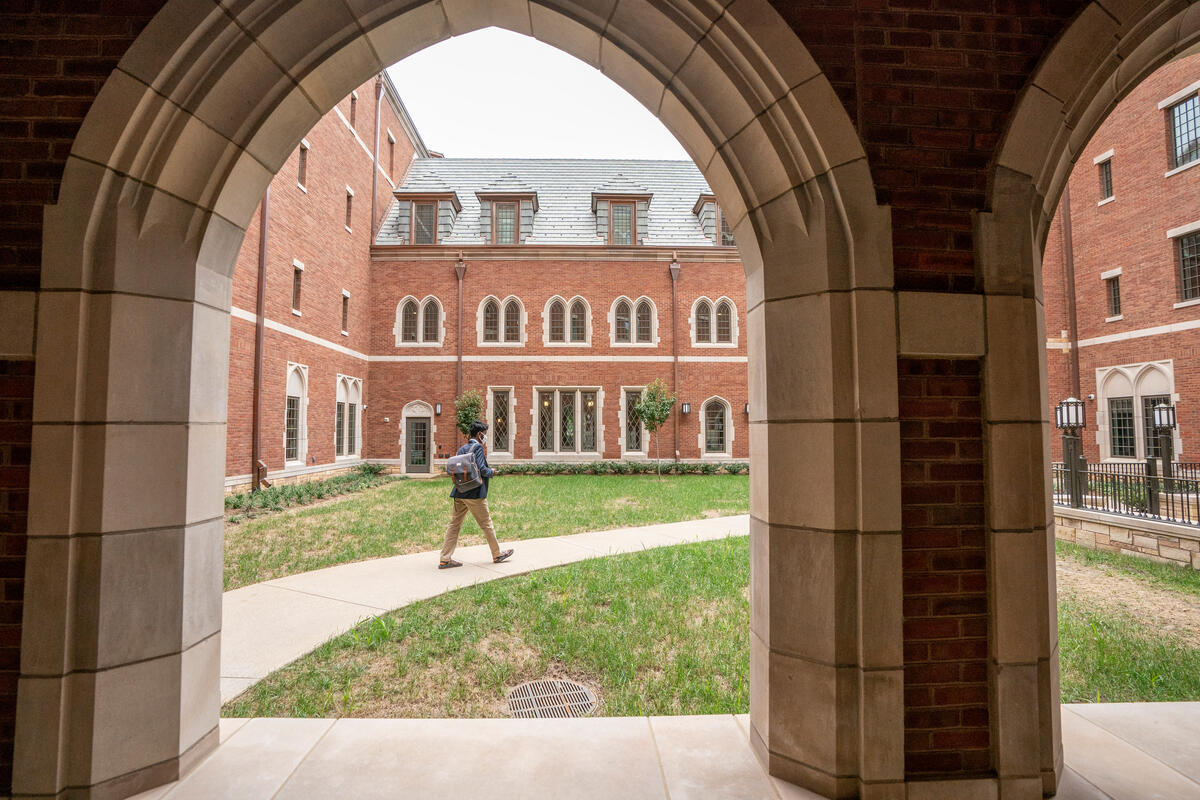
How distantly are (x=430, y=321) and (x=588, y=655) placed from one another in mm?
19528

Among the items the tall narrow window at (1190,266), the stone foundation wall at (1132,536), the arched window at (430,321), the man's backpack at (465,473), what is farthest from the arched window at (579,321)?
the tall narrow window at (1190,266)

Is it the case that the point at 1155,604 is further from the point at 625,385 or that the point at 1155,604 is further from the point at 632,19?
the point at 625,385

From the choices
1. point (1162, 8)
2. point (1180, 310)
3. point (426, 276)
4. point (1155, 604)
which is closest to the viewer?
point (1162, 8)

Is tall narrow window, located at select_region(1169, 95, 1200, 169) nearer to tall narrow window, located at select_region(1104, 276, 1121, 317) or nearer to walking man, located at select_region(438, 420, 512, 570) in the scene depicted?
tall narrow window, located at select_region(1104, 276, 1121, 317)

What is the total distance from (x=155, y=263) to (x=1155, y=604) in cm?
889

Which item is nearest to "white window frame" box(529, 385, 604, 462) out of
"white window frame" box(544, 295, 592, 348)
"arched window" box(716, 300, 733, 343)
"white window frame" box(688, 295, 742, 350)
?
"white window frame" box(544, 295, 592, 348)

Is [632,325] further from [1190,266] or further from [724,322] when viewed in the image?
[1190,266]

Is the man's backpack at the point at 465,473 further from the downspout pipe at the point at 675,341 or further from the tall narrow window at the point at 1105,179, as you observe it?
the tall narrow window at the point at 1105,179

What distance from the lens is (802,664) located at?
2527 millimetres

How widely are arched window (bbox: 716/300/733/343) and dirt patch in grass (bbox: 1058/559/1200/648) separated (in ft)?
51.1

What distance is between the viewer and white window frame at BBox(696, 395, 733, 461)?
21.9m

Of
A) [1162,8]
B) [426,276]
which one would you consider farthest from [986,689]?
[426,276]

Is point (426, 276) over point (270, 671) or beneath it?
over

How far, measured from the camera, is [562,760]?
2.69 m
